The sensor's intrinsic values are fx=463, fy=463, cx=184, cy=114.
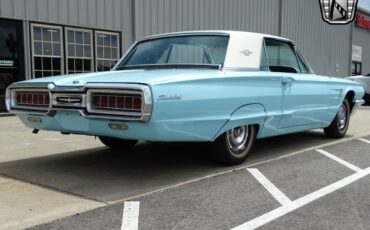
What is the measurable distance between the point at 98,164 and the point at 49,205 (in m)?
1.62

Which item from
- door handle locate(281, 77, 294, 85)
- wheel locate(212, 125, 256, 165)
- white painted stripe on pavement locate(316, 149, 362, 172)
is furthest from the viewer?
door handle locate(281, 77, 294, 85)

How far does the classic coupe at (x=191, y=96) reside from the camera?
429cm

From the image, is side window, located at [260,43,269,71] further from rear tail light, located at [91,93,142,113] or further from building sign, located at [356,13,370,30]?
building sign, located at [356,13,370,30]

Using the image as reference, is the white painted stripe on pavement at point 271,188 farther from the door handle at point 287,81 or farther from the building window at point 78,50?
the building window at point 78,50

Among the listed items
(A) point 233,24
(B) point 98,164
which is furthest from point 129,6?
(B) point 98,164

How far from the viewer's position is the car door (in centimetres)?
596

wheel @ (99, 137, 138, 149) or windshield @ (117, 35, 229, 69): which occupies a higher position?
windshield @ (117, 35, 229, 69)

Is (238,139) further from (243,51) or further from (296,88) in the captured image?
(296,88)

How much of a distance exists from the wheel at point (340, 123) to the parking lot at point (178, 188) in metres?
0.85

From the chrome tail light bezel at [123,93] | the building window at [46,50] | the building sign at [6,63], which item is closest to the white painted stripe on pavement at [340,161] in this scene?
the chrome tail light bezel at [123,93]

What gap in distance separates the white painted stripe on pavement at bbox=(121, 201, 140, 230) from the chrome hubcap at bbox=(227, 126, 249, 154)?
1648mm

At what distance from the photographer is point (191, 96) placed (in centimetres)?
448

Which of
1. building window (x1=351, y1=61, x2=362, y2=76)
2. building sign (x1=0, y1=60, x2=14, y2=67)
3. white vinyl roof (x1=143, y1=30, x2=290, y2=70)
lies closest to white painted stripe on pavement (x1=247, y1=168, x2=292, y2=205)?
white vinyl roof (x1=143, y1=30, x2=290, y2=70)

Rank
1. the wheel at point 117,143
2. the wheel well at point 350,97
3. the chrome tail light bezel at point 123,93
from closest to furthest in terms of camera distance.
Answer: the chrome tail light bezel at point 123,93 < the wheel at point 117,143 < the wheel well at point 350,97
